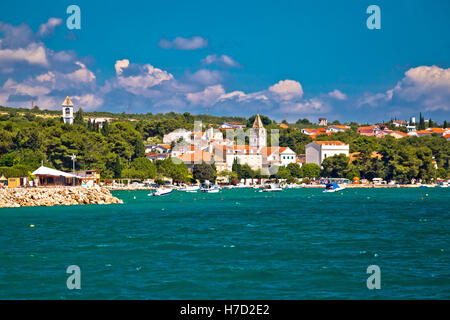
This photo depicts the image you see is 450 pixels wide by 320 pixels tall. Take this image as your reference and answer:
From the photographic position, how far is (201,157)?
114 m

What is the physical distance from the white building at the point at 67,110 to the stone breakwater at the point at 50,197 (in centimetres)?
6405

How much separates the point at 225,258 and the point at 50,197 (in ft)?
111

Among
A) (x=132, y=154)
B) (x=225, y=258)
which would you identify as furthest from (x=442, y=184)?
(x=225, y=258)

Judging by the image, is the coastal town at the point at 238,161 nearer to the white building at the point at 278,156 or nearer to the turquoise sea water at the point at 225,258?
the white building at the point at 278,156

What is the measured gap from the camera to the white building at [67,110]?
118 meters

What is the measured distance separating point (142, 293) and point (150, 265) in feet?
14.0

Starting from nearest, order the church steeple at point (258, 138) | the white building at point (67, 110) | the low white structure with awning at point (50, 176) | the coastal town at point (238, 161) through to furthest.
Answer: the low white structure with awning at point (50, 176) → the coastal town at point (238, 161) → the white building at point (67, 110) → the church steeple at point (258, 138)

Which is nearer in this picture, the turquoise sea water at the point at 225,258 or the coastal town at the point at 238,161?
the turquoise sea water at the point at 225,258

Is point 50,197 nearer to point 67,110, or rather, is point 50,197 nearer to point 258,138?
point 67,110

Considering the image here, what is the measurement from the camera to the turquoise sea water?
54.1 ft

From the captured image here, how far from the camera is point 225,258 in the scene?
21.8m

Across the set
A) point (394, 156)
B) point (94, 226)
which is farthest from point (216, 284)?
point (394, 156)
